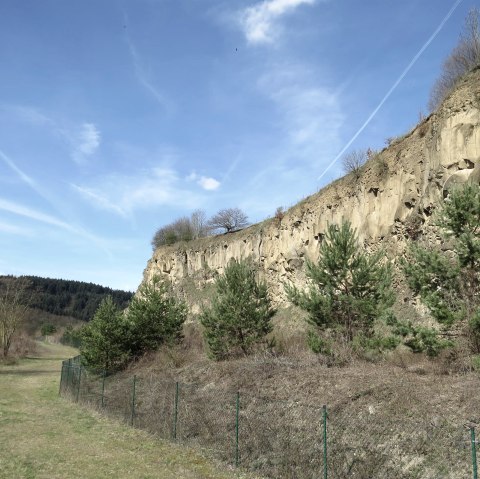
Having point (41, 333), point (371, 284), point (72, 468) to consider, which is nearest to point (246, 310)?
point (371, 284)

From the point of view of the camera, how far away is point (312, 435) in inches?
455

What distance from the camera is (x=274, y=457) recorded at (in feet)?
37.1

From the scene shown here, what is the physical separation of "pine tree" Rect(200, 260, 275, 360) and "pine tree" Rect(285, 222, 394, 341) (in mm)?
4741

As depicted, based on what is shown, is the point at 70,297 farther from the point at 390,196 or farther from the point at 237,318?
the point at 390,196

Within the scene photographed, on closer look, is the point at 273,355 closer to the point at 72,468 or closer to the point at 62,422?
the point at 62,422

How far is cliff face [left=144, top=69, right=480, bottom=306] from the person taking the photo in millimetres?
21922

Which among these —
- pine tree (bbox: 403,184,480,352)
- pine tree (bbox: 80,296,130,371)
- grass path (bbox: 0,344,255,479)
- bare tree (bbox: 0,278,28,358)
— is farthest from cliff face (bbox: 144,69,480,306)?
bare tree (bbox: 0,278,28,358)

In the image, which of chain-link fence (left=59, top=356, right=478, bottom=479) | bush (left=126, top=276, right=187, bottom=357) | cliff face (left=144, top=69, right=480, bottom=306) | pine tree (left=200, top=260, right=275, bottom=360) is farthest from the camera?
bush (left=126, top=276, right=187, bottom=357)

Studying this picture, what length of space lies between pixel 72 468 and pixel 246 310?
42.5ft

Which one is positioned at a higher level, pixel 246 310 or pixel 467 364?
pixel 246 310

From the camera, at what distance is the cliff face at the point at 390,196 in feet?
71.9

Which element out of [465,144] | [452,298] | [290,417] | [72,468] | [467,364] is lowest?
[72,468]

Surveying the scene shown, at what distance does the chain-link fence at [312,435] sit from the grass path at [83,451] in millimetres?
711

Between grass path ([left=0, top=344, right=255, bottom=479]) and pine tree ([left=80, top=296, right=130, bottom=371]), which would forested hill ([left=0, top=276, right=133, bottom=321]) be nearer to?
pine tree ([left=80, top=296, right=130, bottom=371])
